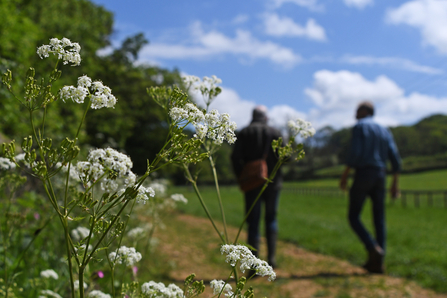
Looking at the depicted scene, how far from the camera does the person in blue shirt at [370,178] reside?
211 inches

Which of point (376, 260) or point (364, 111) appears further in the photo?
point (364, 111)

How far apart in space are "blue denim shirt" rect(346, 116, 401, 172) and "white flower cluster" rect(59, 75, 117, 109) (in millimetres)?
4826

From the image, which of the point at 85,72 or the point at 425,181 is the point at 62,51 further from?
the point at 425,181

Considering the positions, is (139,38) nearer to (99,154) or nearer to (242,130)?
(242,130)

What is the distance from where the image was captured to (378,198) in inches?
217

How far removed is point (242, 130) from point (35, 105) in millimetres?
4046

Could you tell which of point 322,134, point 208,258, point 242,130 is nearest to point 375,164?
point 242,130

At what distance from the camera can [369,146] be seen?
543cm

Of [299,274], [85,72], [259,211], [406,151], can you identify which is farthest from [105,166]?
[406,151]

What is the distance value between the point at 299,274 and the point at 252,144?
6.81 ft

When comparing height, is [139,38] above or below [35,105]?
above

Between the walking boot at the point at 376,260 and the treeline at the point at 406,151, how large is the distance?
1678 inches

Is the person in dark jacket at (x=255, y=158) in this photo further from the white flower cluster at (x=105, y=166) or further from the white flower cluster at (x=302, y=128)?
the white flower cluster at (x=105, y=166)

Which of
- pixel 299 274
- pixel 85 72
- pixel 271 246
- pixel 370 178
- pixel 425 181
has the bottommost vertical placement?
pixel 425 181
